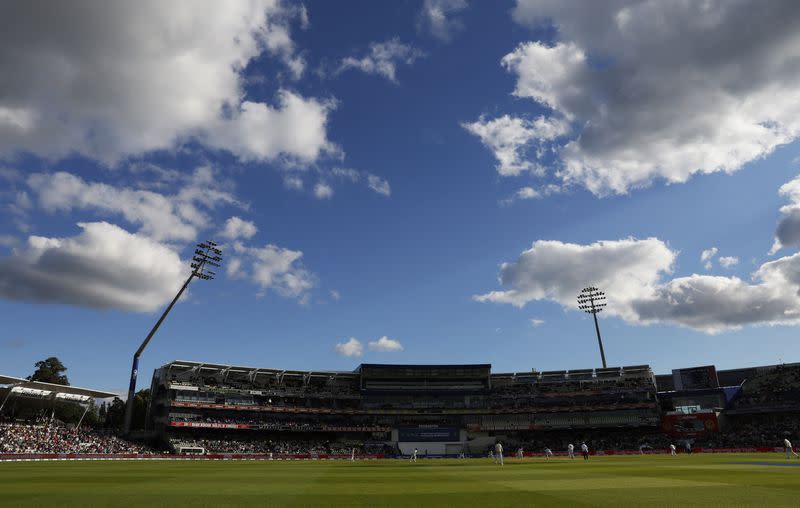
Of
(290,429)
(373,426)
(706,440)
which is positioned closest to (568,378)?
(706,440)

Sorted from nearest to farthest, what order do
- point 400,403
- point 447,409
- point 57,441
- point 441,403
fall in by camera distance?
point 57,441
point 447,409
point 400,403
point 441,403

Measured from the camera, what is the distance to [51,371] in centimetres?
10362

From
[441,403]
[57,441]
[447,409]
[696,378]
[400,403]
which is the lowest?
[57,441]

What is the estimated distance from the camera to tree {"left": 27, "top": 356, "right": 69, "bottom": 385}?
101312 mm

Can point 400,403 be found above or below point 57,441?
above

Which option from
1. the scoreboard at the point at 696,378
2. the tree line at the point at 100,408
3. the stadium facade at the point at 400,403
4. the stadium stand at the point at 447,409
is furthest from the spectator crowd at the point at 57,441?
the scoreboard at the point at 696,378

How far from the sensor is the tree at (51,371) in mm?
101312

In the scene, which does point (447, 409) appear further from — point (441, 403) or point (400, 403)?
point (400, 403)

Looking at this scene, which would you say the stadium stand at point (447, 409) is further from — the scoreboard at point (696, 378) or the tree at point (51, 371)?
the tree at point (51, 371)

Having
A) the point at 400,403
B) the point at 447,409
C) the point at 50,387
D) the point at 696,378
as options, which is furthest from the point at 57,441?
the point at 696,378

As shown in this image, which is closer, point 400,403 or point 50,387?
point 50,387

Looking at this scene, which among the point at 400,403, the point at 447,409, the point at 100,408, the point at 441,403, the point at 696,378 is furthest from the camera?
the point at 100,408

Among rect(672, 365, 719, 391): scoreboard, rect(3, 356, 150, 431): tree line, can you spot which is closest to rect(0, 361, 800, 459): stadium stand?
rect(672, 365, 719, 391): scoreboard

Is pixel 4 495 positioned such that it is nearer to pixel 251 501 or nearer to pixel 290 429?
pixel 251 501
